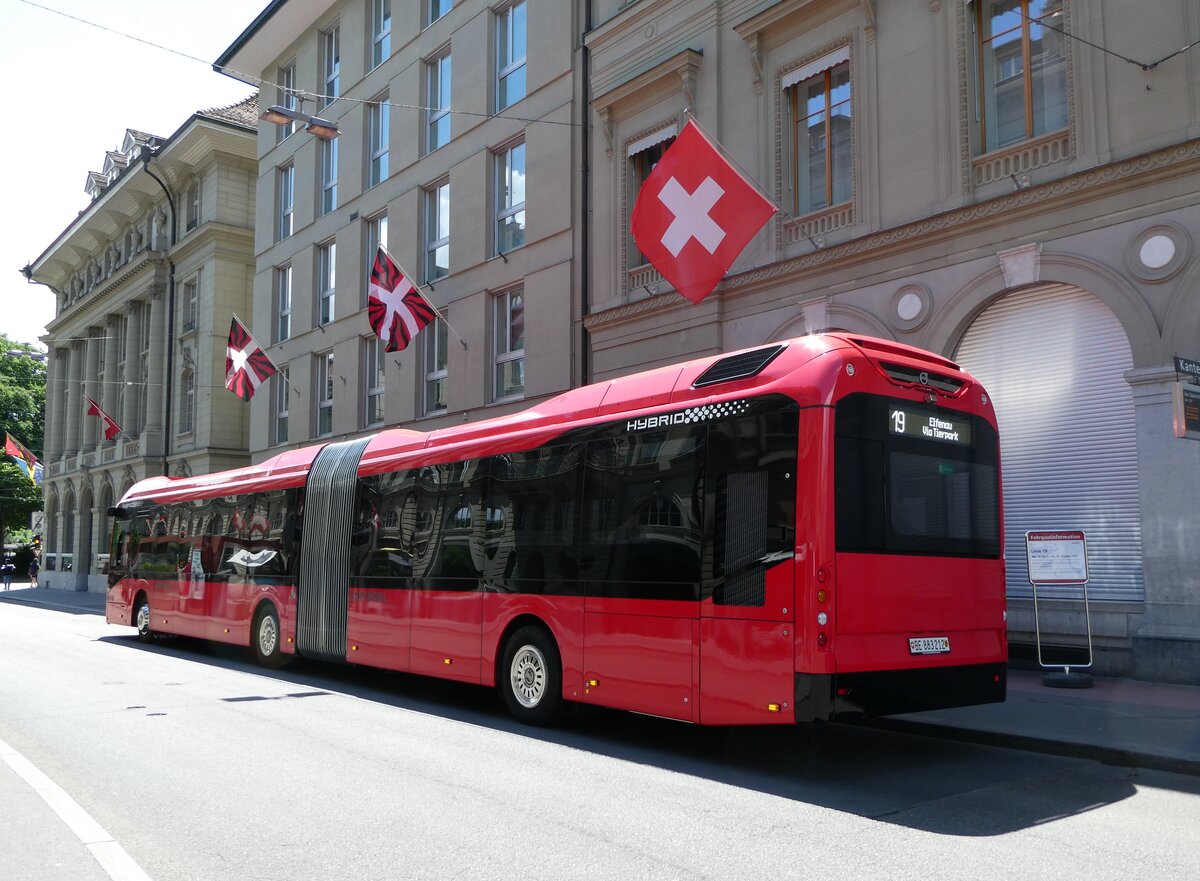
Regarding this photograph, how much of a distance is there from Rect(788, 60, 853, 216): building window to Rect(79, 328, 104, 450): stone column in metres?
44.5

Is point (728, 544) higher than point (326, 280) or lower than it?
lower

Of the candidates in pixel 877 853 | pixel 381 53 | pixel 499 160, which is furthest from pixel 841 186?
pixel 381 53

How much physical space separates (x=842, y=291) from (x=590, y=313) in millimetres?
6285

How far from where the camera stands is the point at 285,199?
117ft

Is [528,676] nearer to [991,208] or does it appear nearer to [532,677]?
[532,677]

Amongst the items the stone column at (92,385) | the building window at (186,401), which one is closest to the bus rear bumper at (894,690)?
the building window at (186,401)

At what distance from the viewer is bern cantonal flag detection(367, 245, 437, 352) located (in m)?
22.2

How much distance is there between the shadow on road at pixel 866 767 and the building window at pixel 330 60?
80.0 ft

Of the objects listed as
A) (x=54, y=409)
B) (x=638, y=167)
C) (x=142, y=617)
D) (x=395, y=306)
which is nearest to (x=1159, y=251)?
(x=638, y=167)

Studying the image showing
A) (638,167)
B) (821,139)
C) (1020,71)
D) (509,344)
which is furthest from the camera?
(509,344)

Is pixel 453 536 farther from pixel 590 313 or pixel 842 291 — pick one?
pixel 590 313

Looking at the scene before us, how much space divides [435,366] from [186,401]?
67.6 ft

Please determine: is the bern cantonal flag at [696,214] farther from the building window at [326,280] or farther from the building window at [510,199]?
the building window at [326,280]

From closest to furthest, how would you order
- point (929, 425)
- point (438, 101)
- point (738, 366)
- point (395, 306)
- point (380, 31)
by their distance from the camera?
point (929, 425)
point (738, 366)
point (395, 306)
point (438, 101)
point (380, 31)
